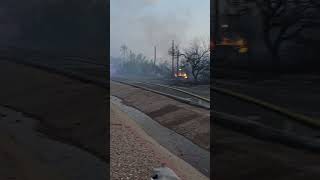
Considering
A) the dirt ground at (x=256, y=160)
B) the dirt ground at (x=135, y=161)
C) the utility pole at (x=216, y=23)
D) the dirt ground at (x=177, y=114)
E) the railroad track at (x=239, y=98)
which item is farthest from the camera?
the dirt ground at (x=177, y=114)

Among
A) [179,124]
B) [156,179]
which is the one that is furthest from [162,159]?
[179,124]

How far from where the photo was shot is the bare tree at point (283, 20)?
340 inches

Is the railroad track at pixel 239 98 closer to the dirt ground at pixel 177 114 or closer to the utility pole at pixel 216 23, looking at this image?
the utility pole at pixel 216 23

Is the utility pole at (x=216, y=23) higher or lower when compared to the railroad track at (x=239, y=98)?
higher

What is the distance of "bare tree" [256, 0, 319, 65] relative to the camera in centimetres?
865

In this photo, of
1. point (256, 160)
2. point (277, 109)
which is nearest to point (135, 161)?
point (256, 160)

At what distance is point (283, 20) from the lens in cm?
880
